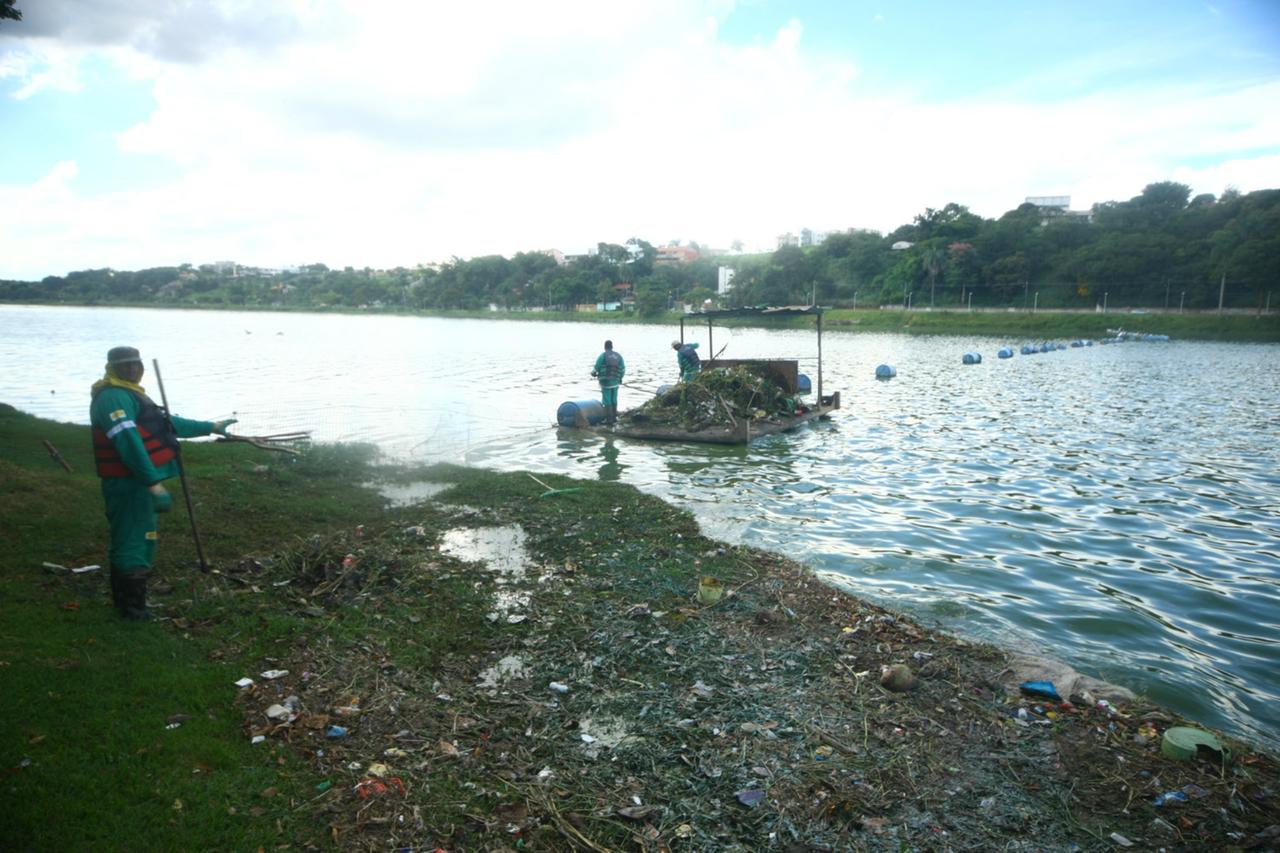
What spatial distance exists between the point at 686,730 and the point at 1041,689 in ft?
10.7

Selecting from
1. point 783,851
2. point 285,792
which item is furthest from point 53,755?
point 783,851

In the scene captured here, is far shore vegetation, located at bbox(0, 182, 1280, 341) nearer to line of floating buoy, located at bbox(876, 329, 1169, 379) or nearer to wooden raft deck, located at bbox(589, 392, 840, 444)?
line of floating buoy, located at bbox(876, 329, 1169, 379)

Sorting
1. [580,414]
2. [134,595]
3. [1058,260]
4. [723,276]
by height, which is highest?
[723,276]

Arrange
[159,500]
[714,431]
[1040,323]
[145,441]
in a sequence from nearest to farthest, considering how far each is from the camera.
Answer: [159,500], [145,441], [714,431], [1040,323]

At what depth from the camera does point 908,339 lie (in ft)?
229

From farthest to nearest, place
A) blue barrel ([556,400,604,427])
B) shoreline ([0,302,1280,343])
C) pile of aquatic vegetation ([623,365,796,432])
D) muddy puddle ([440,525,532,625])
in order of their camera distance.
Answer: shoreline ([0,302,1280,343]), blue barrel ([556,400,604,427]), pile of aquatic vegetation ([623,365,796,432]), muddy puddle ([440,525,532,625])

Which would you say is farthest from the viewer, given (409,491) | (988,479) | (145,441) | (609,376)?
(609,376)

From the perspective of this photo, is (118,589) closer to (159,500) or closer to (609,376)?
(159,500)

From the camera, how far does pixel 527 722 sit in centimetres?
547

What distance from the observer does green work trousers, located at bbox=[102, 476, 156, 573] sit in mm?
6070

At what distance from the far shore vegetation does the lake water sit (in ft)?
145

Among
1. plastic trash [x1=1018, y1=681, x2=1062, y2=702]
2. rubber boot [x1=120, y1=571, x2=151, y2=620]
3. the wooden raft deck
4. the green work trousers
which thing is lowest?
plastic trash [x1=1018, y1=681, x2=1062, y2=702]

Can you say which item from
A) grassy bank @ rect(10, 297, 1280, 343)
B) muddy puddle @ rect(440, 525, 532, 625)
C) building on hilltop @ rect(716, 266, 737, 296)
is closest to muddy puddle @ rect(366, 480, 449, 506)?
muddy puddle @ rect(440, 525, 532, 625)

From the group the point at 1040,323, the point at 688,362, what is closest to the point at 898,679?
the point at 688,362
